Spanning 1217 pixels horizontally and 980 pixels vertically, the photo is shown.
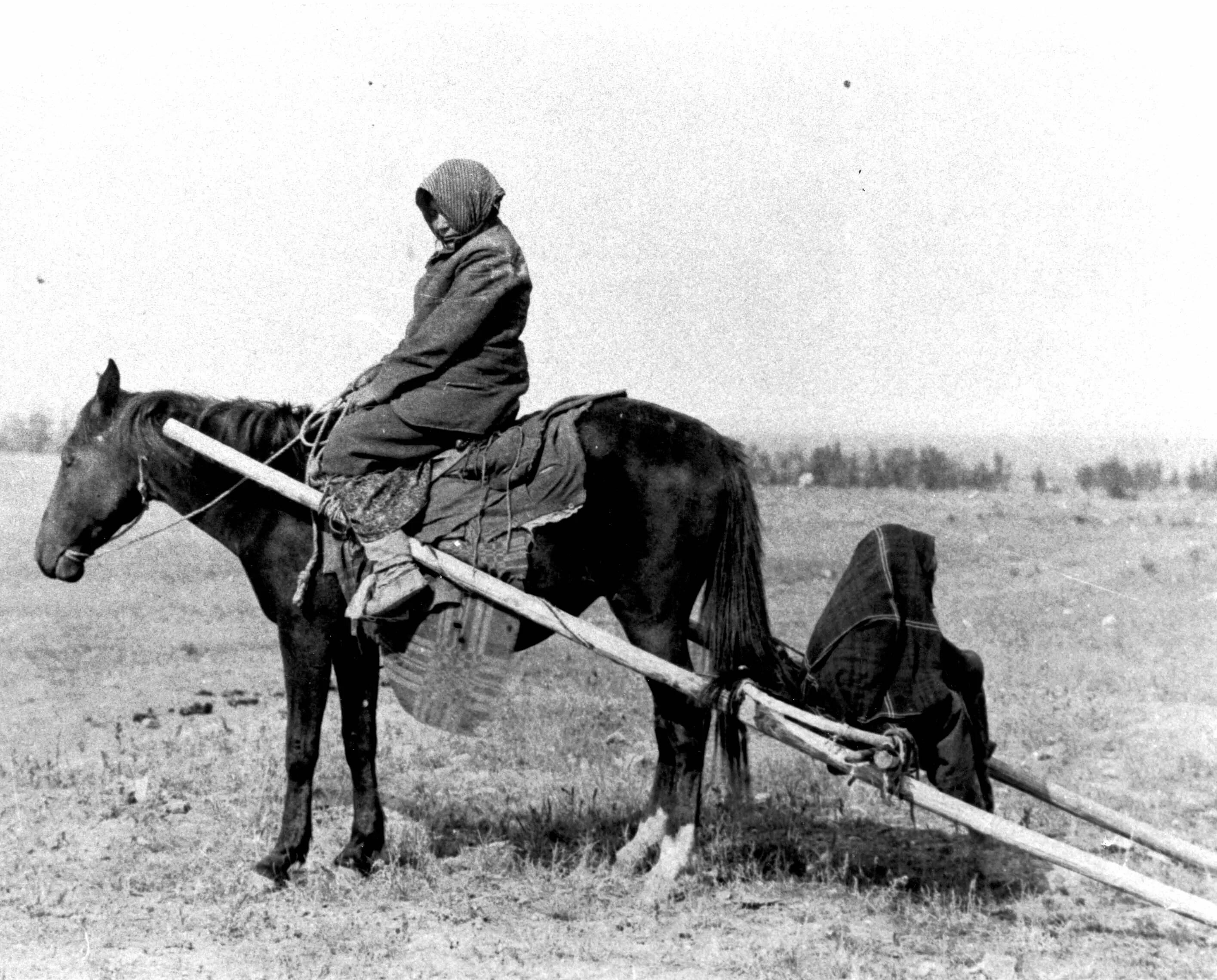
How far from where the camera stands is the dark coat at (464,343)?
196 inches

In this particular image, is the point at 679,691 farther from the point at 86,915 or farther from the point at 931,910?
the point at 86,915

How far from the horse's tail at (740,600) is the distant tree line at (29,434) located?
14505mm

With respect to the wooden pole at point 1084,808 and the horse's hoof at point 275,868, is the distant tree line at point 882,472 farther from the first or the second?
the horse's hoof at point 275,868

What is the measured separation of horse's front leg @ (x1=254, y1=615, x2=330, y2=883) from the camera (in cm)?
524

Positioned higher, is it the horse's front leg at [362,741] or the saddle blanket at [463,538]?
the saddle blanket at [463,538]

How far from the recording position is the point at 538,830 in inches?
232

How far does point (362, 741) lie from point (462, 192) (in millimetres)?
2414

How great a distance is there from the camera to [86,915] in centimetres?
475

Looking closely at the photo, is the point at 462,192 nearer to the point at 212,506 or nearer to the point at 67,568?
the point at 212,506

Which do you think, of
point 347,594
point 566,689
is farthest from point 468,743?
point 347,594

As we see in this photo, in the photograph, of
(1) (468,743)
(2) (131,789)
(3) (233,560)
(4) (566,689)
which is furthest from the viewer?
(3) (233,560)

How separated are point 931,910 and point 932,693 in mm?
906

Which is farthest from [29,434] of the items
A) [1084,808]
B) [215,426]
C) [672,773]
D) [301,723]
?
[1084,808]

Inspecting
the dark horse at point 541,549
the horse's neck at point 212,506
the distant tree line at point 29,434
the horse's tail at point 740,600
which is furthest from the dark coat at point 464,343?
the distant tree line at point 29,434
